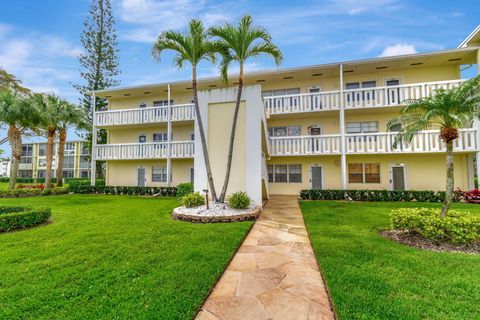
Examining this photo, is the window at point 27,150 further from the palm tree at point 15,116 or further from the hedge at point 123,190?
the hedge at point 123,190

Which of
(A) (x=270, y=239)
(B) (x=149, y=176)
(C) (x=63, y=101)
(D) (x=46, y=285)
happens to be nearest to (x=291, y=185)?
(A) (x=270, y=239)

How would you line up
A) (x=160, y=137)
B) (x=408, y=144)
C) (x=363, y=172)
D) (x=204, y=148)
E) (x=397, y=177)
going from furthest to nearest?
1. (x=160, y=137)
2. (x=363, y=172)
3. (x=397, y=177)
4. (x=408, y=144)
5. (x=204, y=148)

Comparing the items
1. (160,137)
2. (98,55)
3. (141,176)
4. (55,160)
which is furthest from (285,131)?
(55,160)

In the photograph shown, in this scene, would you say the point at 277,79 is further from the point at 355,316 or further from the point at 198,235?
the point at 355,316

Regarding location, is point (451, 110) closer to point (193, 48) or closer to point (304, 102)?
point (304, 102)

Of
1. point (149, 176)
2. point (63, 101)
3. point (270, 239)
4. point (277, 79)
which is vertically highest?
point (277, 79)

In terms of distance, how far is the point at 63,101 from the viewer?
17.1 meters

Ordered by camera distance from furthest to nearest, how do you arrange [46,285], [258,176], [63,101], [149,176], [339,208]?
[149,176] < [63,101] < [339,208] < [258,176] < [46,285]

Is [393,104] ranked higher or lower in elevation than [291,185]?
higher

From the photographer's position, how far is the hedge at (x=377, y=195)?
11555 mm

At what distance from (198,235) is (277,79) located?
13054 mm

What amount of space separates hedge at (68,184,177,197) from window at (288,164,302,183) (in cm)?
798

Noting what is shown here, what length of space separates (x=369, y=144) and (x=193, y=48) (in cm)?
1072

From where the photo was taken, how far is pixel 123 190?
53.4ft
